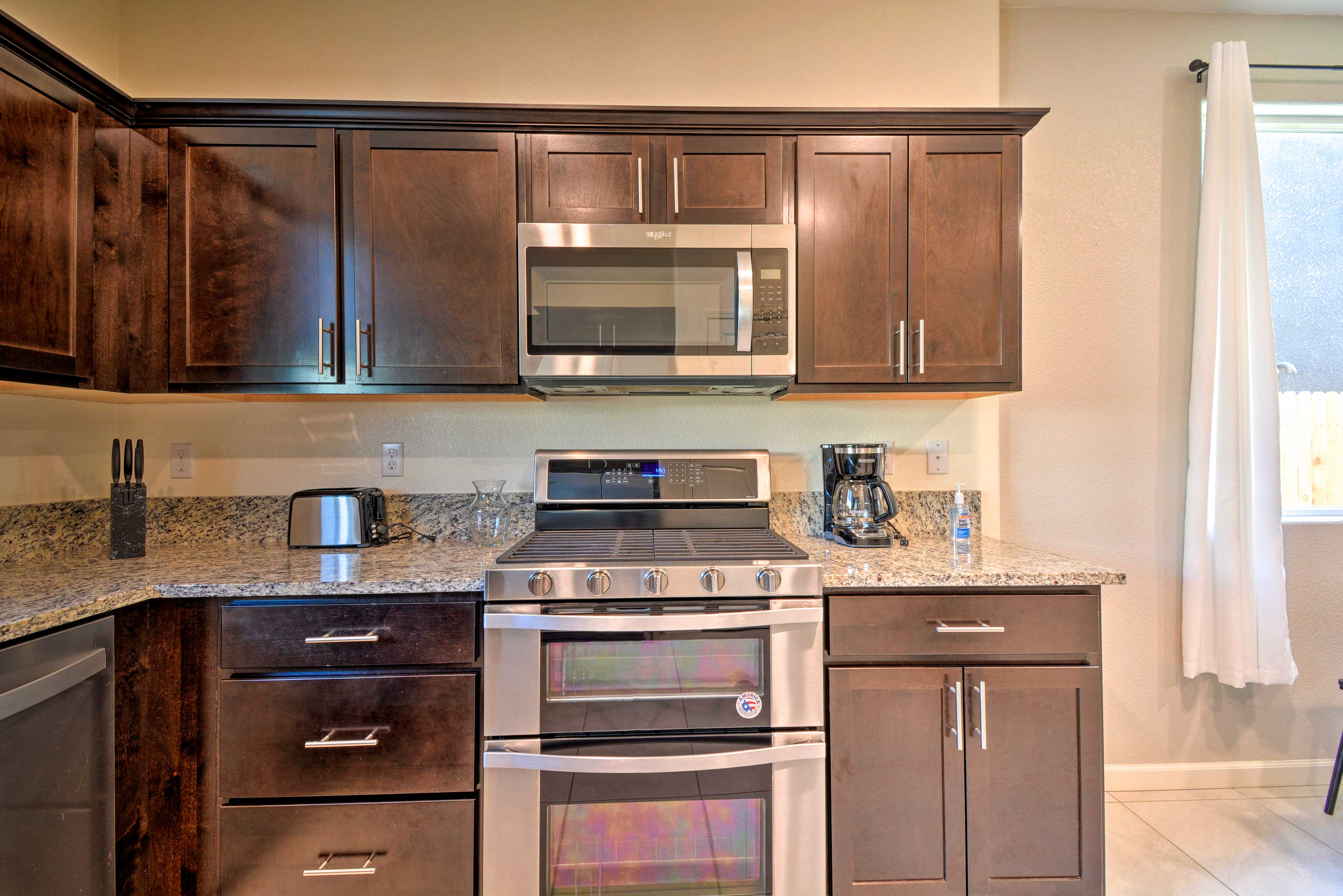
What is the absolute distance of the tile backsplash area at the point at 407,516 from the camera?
200 centimetres

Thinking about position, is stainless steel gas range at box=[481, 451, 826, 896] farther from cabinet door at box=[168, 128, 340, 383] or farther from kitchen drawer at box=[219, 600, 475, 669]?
cabinet door at box=[168, 128, 340, 383]

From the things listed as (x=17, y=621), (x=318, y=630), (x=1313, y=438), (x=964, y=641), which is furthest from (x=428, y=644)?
(x=1313, y=438)

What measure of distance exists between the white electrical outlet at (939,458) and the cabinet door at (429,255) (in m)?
1.43

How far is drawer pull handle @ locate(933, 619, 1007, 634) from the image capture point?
4.71 ft

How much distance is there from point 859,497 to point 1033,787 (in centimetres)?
82

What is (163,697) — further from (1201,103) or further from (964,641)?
(1201,103)

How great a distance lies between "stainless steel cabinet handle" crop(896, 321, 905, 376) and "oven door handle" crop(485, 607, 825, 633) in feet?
2.50

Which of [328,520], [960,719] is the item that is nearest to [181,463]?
[328,520]

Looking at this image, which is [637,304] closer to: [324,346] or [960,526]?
[324,346]

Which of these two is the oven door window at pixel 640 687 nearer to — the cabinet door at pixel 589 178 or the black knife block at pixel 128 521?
the cabinet door at pixel 589 178

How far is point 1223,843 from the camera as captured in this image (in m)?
1.90

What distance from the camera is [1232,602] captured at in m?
2.03

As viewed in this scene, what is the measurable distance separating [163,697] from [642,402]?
1.46 meters

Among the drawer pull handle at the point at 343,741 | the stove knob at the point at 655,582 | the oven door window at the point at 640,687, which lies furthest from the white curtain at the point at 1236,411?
the drawer pull handle at the point at 343,741
